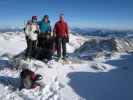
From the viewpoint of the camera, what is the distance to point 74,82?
1467 cm

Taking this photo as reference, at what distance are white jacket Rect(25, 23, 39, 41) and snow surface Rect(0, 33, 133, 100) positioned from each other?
1584 mm

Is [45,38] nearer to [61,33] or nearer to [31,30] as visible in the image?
[61,33]

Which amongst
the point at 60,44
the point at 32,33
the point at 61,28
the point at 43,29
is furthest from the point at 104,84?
the point at 43,29

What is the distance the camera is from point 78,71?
55.4 feet

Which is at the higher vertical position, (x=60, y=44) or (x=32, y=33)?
(x=32, y=33)

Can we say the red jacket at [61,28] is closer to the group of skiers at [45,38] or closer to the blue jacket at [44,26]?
the group of skiers at [45,38]

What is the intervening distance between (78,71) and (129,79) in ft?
10.6

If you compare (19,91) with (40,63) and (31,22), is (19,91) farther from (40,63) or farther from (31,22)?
(31,22)

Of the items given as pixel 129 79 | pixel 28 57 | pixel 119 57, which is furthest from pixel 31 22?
pixel 119 57

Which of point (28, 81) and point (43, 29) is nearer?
point (28, 81)

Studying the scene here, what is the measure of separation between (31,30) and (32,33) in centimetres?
22

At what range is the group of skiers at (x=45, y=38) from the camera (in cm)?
1736

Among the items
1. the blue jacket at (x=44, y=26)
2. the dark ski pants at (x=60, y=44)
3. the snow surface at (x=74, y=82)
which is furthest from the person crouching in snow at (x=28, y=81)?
the blue jacket at (x=44, y=26)

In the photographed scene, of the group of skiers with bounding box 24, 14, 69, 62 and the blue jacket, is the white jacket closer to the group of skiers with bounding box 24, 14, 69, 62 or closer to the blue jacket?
the group of skiers with bounding box 24, 14, 69, 62
